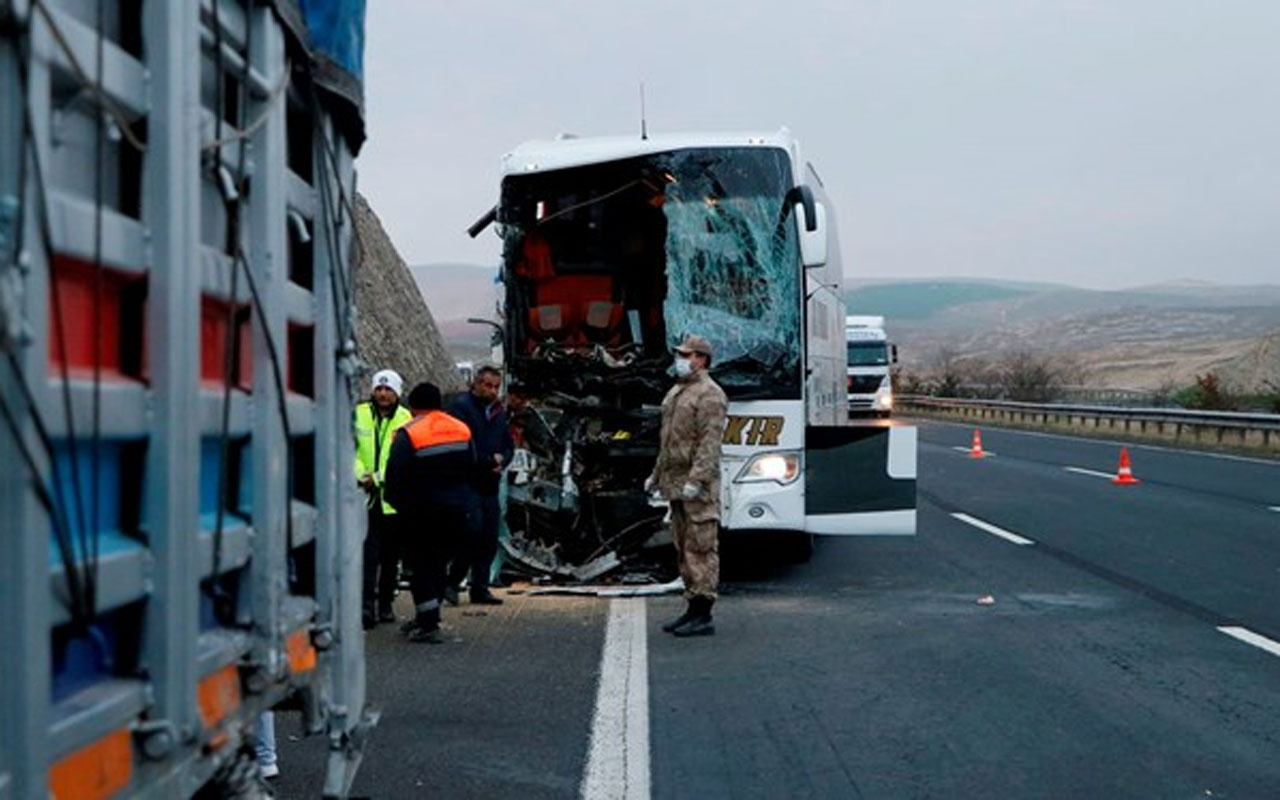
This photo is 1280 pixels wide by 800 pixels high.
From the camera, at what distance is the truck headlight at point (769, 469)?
12.5 metres

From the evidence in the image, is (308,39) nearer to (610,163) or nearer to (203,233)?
(203,233)

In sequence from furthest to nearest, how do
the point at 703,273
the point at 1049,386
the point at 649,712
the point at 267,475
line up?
the point at 1049,386
the point at 703,273
the point at 649,712
the point at 267,475

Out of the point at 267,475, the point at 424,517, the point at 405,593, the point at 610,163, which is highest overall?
the point at 610,163

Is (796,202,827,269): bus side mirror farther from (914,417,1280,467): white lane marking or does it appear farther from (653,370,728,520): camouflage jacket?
(914,417,1280,467): white lane marking

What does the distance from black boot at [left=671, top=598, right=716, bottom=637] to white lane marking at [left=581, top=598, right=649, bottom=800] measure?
26 cm

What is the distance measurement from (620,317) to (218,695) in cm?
999

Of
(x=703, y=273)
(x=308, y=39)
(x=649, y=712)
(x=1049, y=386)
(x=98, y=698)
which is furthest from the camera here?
(x=1049, y=386)

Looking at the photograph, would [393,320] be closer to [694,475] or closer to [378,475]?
[378,475]

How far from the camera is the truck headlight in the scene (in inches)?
491

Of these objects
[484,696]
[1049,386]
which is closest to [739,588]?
[484,696]

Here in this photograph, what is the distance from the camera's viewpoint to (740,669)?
372 inches

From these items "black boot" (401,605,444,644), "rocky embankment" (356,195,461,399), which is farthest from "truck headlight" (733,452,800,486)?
"rocky embankment" (356,195,461,399)

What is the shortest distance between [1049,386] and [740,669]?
60.0m

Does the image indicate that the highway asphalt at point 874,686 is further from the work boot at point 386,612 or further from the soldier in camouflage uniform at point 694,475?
the work boot at point 386,612
